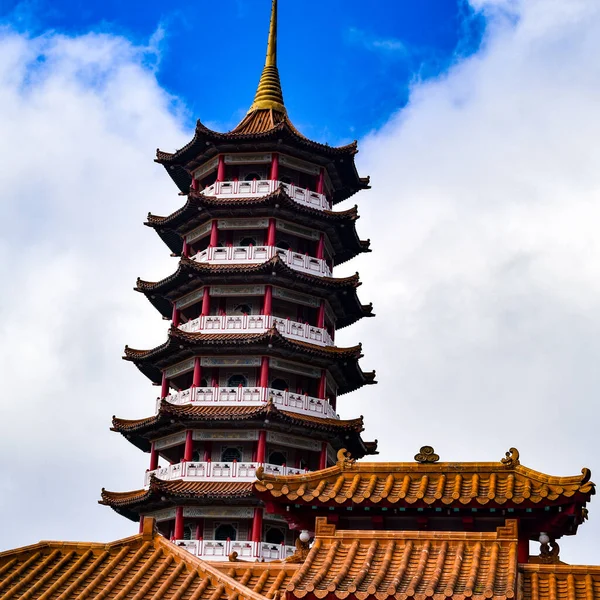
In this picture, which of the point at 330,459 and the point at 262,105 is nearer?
the point at 330,459

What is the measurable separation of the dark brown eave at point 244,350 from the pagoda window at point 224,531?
6531 mm

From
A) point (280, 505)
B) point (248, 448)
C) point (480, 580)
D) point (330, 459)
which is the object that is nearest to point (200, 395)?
point (248, 448)

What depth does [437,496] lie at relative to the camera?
20.2 m

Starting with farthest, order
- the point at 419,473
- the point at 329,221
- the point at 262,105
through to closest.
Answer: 1. the point at 262,105
2. the point at 329,221
3. the point at 419,473

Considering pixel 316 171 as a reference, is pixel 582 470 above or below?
below

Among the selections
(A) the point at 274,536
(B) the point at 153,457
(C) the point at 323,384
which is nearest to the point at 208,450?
(B) the point at 153,457

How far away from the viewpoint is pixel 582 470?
19.9 m

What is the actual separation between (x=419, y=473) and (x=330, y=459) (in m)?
22.0

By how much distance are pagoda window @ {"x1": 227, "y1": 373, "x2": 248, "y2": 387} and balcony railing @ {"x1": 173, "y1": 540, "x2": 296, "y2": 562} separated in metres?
6.59

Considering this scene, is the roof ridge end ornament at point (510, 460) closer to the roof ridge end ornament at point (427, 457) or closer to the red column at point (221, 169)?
the roof ridge end ornament at point (427, 457)

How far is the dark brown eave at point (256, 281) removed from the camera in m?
42.9

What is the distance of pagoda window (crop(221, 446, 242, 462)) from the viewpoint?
41594 millimetres

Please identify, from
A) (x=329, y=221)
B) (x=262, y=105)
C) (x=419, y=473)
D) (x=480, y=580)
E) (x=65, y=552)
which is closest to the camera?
(x=480, y=580)

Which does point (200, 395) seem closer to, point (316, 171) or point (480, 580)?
point (316, 171)
